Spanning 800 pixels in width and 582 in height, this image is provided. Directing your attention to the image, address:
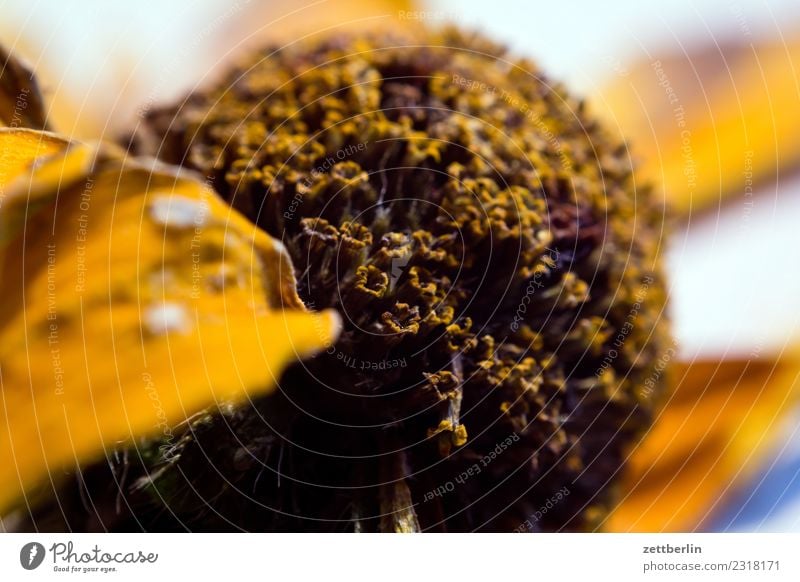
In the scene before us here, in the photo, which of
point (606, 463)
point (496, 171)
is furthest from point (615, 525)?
point (496, 171)

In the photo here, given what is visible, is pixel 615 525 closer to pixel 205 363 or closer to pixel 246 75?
pixel 205 363

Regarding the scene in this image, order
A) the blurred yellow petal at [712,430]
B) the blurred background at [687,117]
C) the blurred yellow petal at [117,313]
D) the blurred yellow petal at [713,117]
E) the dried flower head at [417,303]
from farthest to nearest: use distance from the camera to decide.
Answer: the blurred yellow petal at [713,117] → the blurred yellow petal at [712,430] → the blurred background at [687,117] → the dried flower head at [417,303] → the blurred yellow petal at [117,313]

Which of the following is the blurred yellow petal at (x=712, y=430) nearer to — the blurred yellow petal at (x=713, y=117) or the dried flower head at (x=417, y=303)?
the dried flower head at (x=417, y=303)

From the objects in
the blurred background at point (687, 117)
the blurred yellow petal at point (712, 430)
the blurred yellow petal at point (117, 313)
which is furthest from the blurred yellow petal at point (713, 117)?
the blurred yellow petal at point (117, 313)
